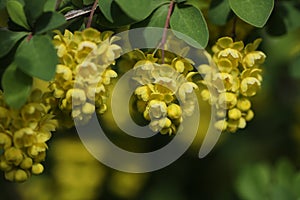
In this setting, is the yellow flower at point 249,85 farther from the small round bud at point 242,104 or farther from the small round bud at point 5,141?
the small round bud at point 5,141

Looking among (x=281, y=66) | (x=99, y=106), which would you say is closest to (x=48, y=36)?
(x=99, y=106)

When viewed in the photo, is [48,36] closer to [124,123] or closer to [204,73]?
[204,73]

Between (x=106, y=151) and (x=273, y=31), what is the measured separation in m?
0.75

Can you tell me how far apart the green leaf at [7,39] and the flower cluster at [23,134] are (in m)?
0.10

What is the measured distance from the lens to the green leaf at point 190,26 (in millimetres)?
1542

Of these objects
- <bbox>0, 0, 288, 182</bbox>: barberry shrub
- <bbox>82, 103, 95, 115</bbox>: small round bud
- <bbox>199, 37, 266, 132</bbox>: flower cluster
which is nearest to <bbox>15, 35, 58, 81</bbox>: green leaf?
<bbox>0, 0, 288, 182</bbox>: barberry shrub

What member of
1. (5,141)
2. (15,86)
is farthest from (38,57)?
(5,141)

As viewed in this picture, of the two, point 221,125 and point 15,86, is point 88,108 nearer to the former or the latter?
point 15,86

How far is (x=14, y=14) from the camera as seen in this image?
4.80 feet

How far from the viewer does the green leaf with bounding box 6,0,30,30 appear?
1.46 metres

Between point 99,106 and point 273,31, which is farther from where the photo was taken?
point 273,31

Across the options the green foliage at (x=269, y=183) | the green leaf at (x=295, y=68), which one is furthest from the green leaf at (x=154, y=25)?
the green foliage at (x=269, y=183)

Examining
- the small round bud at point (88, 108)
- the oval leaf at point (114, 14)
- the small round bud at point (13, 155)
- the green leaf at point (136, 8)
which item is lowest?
the small round bud at point (13, 155)

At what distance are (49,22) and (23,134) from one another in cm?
22
